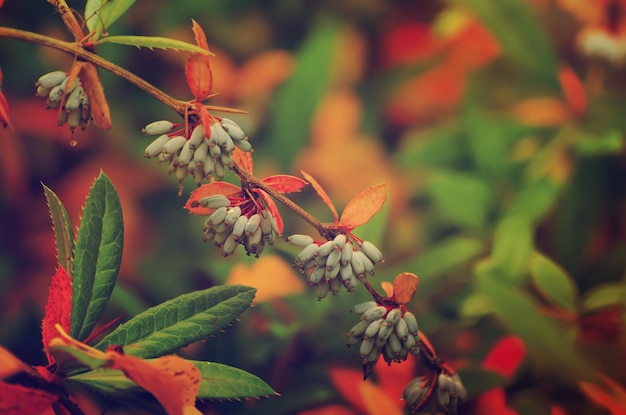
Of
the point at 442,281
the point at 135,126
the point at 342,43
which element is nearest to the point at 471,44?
Result: the point at 342,43

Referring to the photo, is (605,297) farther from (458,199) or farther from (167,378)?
(167,378)

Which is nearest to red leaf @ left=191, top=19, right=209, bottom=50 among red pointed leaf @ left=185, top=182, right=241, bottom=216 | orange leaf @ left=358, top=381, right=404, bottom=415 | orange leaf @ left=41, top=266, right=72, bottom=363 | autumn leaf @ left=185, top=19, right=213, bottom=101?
autumn leaf @ left=185, top=19, right=213, bottom=101

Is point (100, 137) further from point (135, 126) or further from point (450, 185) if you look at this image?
point (450, 185)

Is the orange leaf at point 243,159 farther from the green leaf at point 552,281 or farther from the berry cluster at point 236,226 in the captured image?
the green leaf at point 552,281

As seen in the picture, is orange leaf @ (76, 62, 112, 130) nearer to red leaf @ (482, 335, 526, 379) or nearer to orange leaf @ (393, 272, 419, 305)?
orange leaf @ (393, 272, 419, 305)

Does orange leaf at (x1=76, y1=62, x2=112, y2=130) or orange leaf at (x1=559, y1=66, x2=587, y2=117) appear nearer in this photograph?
orange leaf at (x1=76, y1=62, x2=112, y2=130)

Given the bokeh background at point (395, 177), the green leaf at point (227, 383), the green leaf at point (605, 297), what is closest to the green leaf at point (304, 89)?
the bokeh background at point (395, 177)
